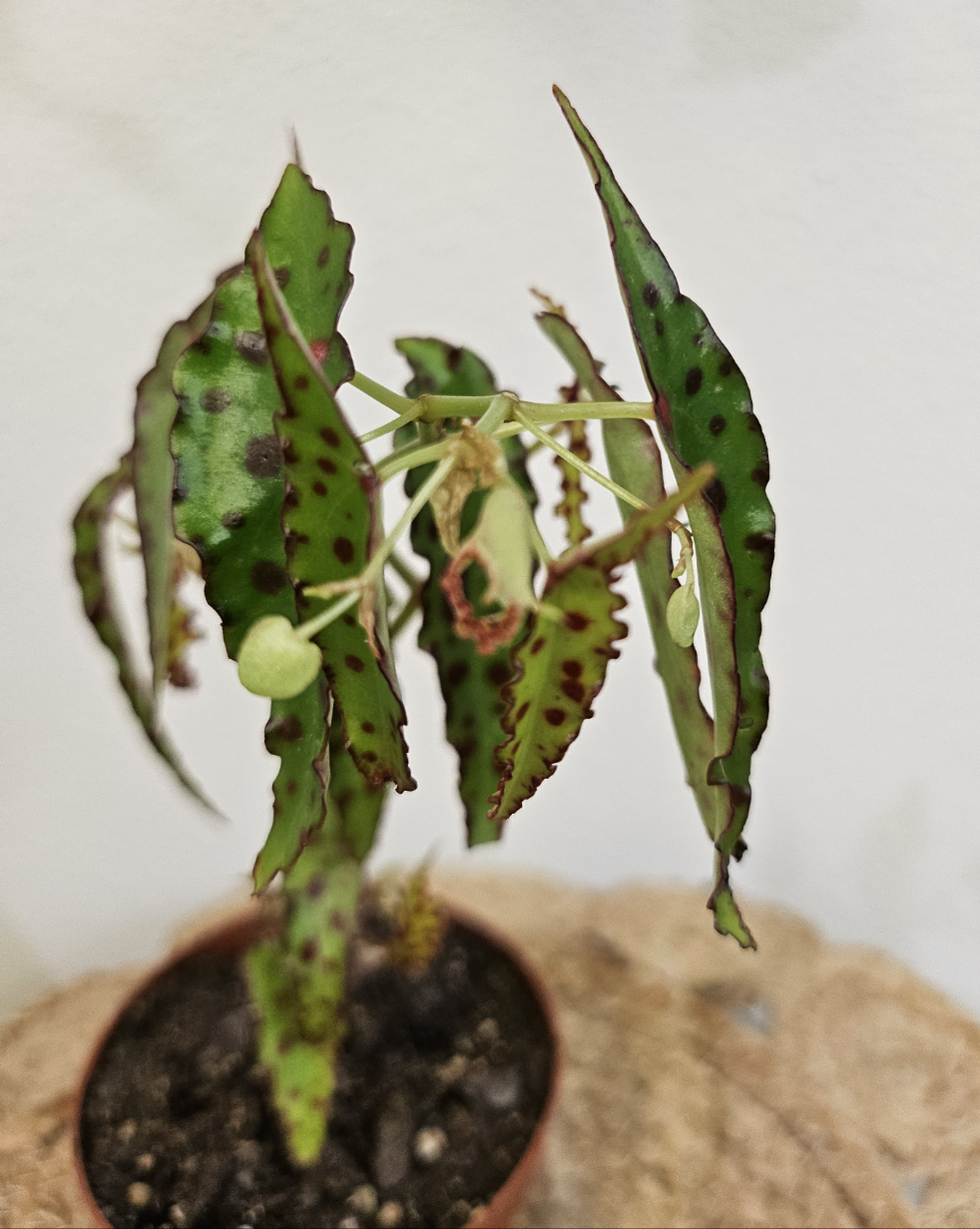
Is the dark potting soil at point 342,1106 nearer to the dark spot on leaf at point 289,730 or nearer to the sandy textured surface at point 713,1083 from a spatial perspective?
the sandy textured surface at point 713,1083

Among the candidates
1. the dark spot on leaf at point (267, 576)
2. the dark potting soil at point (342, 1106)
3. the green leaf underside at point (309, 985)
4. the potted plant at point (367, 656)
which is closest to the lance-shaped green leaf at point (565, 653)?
the potted plant at point (367, 656)

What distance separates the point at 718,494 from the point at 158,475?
0.80ft

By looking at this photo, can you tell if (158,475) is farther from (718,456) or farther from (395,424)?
(718,456)

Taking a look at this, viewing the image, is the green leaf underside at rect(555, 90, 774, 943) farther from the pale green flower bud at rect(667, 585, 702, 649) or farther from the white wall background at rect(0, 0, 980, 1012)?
the white wall background at rect(0, 0, 980, 1012)

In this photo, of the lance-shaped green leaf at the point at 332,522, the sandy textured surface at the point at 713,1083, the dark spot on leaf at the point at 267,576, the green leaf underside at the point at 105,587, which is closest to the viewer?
the lance-shaped green leaf at the point at 332,522

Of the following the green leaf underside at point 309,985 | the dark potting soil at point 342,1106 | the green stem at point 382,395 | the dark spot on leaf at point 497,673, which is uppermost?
the green stem at point 382,395

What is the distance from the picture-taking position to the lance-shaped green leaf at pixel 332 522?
31cm

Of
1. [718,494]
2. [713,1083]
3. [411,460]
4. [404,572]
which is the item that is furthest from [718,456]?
[713,1083]

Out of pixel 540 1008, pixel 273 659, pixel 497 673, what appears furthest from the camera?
pixel 540 1008

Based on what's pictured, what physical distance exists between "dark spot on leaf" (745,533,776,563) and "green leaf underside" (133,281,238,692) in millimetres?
242

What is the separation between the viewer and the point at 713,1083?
0.76 m

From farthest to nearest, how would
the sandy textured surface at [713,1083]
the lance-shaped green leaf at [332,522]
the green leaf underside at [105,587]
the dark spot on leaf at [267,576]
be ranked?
the sandy textured surface at [713,1083] → the green leaf underside at [105,587] → the dark spot on leaf at [267,576] → the lance-shaped green leaf at [332,522]

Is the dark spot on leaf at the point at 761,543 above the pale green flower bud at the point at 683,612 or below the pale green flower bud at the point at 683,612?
above

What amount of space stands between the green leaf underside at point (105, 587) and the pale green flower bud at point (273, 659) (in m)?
0.24
